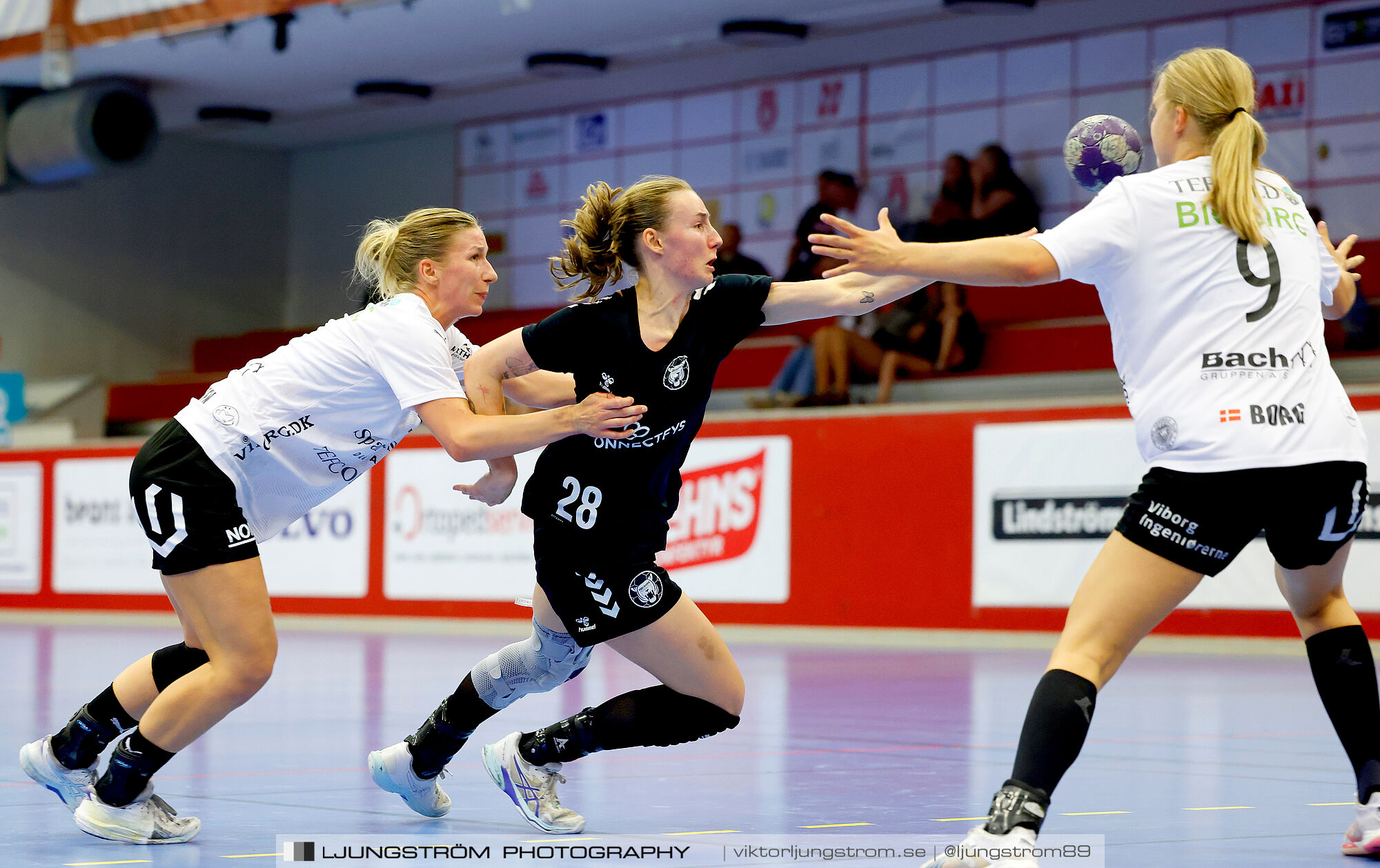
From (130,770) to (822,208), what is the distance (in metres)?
13.2

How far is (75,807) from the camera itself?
4.54m

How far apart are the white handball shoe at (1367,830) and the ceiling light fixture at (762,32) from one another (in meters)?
13.6

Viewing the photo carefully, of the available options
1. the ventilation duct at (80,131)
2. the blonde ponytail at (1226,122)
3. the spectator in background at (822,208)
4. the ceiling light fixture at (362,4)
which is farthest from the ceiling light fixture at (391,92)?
the blonde ponytail at (1226,122)

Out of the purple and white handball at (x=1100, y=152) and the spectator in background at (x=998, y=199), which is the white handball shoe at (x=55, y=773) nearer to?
the purple and white handball at (x=1100, y=152)

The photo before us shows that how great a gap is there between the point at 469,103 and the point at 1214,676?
1421 cm

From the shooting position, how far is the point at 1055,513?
38.7 ft

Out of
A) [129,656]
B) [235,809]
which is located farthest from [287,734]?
[129,656]

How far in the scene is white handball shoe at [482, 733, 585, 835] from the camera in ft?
14.2

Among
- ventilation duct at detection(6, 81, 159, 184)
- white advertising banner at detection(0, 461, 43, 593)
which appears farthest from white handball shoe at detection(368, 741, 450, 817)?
ventilation duct at detection(6, 81, 159, 184)

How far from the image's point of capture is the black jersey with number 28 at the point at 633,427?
4.34m

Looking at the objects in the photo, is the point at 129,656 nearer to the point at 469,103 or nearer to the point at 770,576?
the point at 770,576

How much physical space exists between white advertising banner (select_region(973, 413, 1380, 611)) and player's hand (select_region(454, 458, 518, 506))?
7.46 meters

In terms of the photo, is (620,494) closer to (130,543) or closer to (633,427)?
(633,427)

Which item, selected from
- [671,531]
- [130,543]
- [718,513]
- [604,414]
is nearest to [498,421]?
[604,414]
